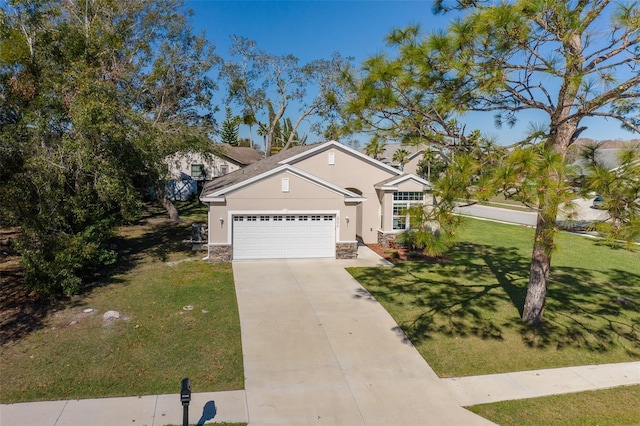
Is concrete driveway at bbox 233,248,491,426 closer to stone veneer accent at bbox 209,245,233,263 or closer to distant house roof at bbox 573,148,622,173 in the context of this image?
stone veneer accent at bbox 209,245,233,263

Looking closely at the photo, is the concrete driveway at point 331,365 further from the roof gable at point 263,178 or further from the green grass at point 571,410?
the roof gable at point 263,178

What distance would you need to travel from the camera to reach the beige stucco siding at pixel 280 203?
1595 centimetres

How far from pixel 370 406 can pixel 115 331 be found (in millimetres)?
6035

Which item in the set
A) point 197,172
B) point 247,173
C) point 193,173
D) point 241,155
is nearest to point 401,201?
point 247,173

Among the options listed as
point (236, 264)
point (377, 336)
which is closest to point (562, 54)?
point (377, 336)

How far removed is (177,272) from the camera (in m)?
14.5

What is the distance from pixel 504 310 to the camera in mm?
11289

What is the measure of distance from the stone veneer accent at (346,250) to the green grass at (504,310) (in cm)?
166

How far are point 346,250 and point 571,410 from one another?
10.9 metres

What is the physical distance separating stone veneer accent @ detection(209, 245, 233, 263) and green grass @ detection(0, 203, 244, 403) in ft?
7.01

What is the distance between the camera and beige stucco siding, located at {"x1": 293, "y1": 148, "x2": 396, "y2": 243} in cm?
1952

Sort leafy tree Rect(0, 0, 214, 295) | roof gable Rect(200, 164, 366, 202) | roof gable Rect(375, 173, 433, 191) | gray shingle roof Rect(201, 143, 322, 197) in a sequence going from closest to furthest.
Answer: leafy tree Rect(0, 0, 214, 295)
roof gable Rect(200, 164, 366, 202)
gray shingle roof Rect(201, 143, 322, 197)
roof gable Rect(375, 173, 433, 191)

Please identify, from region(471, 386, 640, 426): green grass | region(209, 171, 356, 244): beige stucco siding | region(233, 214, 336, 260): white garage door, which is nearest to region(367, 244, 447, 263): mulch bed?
region(209, 171, 356, 244): beige stucco siding

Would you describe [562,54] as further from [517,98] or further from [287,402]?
[287,402]
